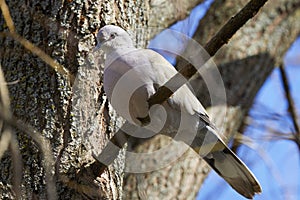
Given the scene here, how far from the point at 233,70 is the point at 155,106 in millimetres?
1451

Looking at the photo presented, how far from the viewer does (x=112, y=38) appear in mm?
2494

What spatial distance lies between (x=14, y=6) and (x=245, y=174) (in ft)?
3.96

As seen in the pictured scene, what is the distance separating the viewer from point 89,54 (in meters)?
2.53

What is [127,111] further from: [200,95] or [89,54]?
[200,95]

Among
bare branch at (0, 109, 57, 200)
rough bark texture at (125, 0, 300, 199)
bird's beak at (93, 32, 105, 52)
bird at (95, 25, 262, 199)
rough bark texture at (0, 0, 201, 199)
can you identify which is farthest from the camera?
rough bark texture at (125, 0, 300, 199)

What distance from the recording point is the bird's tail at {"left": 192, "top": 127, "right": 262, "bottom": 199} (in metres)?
2.48

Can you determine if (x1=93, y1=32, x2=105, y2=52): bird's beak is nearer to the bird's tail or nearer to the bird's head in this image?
the bird's head

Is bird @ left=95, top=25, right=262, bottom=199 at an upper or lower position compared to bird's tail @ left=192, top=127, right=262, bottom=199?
upper

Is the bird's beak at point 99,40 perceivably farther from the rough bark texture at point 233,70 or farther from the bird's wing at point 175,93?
the rough bark texture at point 233,70

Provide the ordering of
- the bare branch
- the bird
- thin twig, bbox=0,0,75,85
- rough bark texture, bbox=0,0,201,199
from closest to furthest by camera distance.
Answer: the bare branch < thin twig, bbox=0,0,75,85 < rough bark texture, bbox=0,0,201,199 < the bird

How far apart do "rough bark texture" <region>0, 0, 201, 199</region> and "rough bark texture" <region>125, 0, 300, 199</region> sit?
2.28 feet

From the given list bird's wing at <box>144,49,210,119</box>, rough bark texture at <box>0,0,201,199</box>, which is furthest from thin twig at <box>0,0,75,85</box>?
bird's wing at <box>144,49,210,119</box>

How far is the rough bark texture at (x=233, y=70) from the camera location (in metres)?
3.21

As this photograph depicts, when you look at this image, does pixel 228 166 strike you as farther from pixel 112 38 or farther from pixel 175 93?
pixel 112 38
